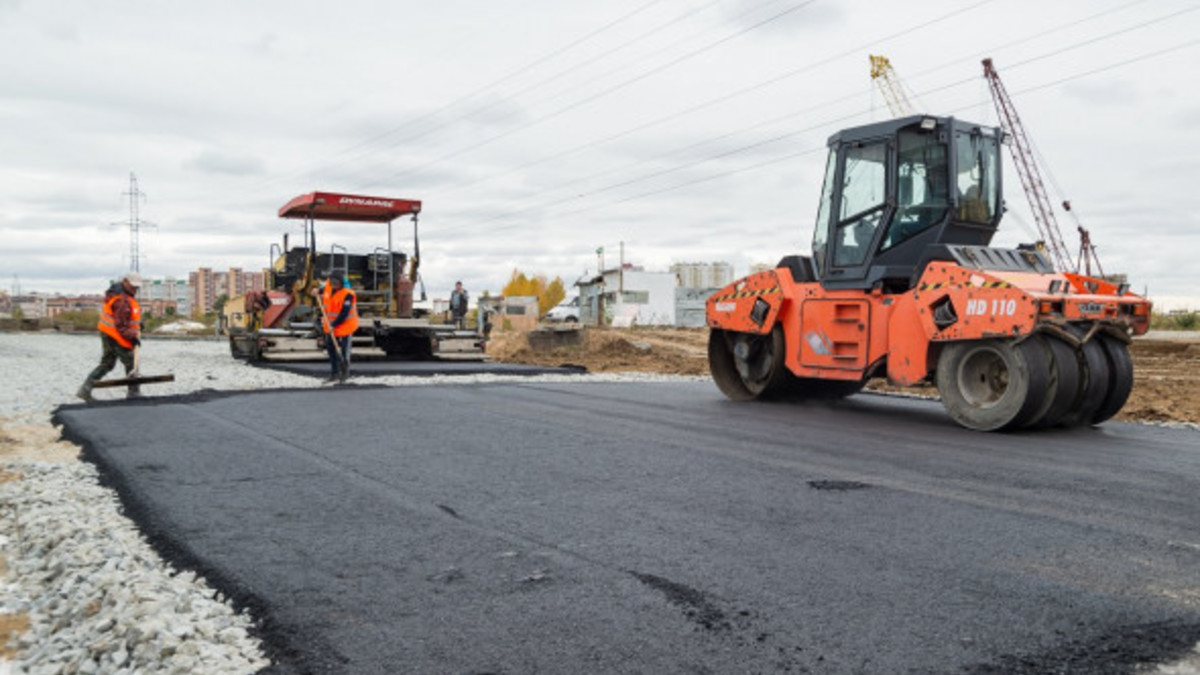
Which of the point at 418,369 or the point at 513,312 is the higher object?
the point at 513,312

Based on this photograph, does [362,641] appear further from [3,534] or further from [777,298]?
[777,298]

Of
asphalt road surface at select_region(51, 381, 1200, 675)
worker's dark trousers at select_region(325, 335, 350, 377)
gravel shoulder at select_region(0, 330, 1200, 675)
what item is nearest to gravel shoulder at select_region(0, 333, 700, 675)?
gravel shoulder at select_region(0, 330, 1200, 675)

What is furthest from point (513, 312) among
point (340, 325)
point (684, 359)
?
point (340, 325)

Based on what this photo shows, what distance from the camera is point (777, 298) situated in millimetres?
9922

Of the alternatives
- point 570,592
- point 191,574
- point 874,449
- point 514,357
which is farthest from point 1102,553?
point 514,357

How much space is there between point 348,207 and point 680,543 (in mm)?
14035

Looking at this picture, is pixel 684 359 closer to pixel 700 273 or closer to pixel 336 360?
pixel 336 360

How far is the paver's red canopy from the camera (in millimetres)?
16281

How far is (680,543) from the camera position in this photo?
12.7 feet

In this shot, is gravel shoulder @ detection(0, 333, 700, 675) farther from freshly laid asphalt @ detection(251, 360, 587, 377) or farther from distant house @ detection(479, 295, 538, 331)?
distant house @ detection(479, 295, 538, 331)

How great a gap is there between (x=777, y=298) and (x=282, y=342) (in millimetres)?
9459

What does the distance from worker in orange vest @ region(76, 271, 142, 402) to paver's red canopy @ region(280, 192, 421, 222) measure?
610 centimetres

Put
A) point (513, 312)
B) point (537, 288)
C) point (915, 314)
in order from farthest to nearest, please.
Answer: point (537, 288), point (513, 312), point (915, 314)

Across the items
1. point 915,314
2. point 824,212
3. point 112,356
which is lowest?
point 112,356
